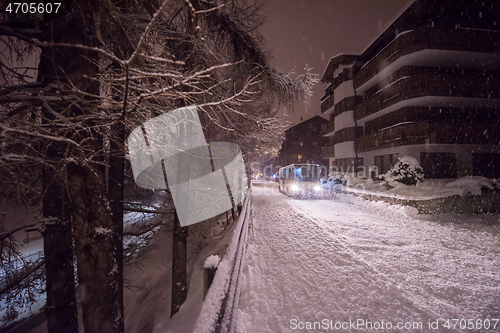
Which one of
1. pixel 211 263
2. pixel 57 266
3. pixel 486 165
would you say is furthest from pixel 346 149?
pixel 57 266

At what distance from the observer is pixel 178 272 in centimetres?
544

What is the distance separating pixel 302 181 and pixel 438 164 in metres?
10.7

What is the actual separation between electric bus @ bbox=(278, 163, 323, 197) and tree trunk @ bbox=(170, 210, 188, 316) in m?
15.3

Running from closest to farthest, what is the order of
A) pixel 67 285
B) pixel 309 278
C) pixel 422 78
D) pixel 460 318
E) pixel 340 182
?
pixel 460 318 → pixel 67 285 → pixel 309 278 → pixel 422 78 → pixel 340 182

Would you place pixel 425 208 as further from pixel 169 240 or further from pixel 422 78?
pixel 169 240

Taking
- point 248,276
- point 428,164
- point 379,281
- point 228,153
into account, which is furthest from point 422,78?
point 248,276

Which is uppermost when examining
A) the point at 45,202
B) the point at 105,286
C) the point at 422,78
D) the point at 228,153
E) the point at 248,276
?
the point at 422,78

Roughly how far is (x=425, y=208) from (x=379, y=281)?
7.88 m

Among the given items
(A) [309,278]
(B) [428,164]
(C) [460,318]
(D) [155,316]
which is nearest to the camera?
(C) [460,318]

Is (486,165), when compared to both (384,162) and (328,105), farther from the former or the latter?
(328,105)

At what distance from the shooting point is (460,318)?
282 cm

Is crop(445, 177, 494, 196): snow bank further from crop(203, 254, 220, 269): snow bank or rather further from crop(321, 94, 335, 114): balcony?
crop(321, 94, 335, 114): balcony

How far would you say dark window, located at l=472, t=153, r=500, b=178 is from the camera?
51.4 feet

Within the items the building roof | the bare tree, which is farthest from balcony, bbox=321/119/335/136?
the bare tree
